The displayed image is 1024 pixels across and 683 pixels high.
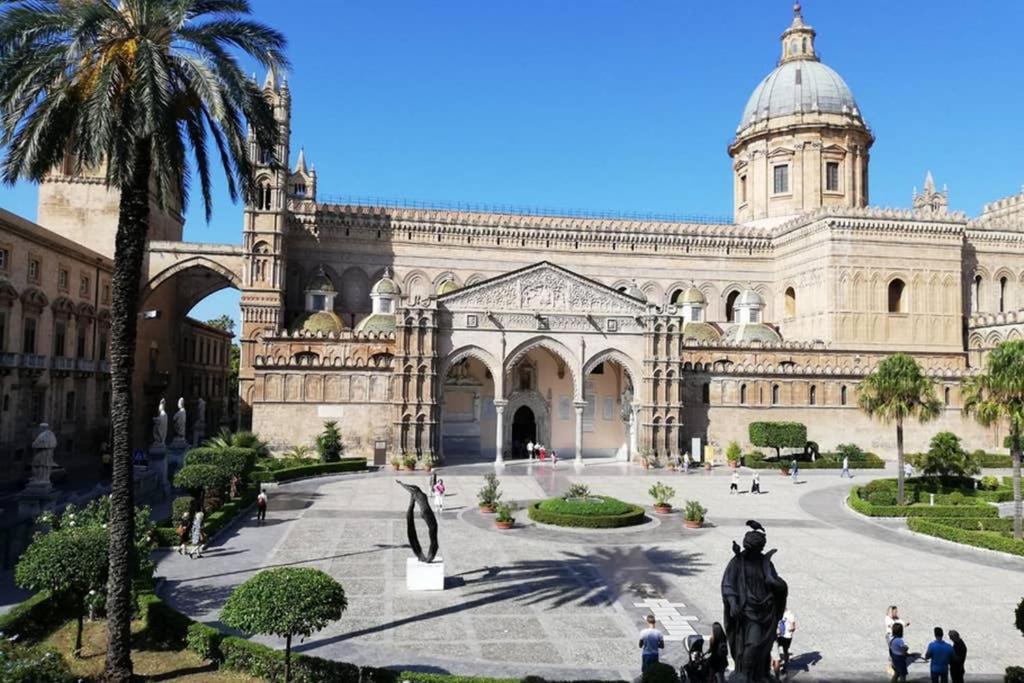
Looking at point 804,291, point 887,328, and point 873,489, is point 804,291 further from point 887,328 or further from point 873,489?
point 873,489

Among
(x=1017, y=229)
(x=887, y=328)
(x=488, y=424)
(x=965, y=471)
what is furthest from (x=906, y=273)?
(x=488, y=424)

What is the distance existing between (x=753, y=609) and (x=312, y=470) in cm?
3085

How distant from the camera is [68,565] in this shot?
1363 cm

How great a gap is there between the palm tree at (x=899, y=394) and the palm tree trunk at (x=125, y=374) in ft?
91.9

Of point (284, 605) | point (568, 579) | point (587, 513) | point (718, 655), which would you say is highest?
point (284, 605)

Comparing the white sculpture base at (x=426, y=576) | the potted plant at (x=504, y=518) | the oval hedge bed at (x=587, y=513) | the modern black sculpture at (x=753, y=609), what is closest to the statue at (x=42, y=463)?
the white sculpture base at (x=426, y=576)

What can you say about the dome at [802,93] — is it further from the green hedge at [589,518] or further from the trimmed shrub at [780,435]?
the green hedge at [589,518]

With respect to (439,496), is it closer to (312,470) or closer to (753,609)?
(312,470)

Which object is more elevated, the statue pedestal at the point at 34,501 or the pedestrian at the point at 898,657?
the statue pedestal at the point at 34,501

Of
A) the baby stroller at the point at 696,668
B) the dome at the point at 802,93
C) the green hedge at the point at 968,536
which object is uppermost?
the dome at the point at 802,93

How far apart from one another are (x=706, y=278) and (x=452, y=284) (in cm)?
2050

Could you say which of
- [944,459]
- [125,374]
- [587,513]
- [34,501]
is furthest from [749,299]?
[125,374]

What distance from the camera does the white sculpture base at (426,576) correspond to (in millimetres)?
17578

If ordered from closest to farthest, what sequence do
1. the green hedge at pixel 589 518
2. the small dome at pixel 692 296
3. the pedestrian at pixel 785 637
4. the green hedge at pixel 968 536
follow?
1. the pedestrian at pixel 785 637
2. the green hedge at pixel 968 536
3. the green hedge at pixel 589 518
4. the small dome at pixel 692 296
